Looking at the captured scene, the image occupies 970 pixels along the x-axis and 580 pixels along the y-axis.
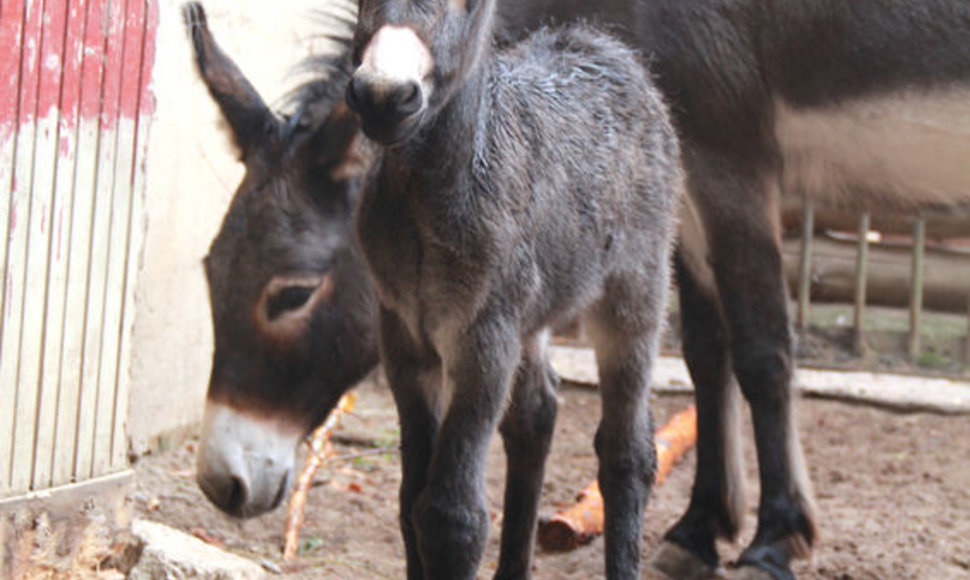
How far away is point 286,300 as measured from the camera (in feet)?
12.2

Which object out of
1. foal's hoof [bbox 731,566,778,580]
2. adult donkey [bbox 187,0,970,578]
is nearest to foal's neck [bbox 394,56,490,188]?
adult donkey [bbox 187,0,970,578]

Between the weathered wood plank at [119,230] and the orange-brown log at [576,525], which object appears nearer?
the weathered wood plank at [119,230]

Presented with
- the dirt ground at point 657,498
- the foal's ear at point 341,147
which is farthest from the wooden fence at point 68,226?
the dirt ground at point 657,498

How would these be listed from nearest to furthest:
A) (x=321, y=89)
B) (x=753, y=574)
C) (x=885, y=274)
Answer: (x=321, y=89), (x=753, y=574), (x=885, y=274)

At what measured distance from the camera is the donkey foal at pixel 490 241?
2.71 metres

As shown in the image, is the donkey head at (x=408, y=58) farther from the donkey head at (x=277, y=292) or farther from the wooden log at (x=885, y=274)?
the wooden log at (x=885, y=274)

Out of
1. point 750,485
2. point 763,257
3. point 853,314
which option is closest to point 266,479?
point 763,257

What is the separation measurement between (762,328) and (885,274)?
4.90 meters

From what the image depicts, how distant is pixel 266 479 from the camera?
11.9ft

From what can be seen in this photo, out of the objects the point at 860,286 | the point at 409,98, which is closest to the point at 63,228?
the point at 409,98

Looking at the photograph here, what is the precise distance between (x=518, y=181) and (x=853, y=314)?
243 inches

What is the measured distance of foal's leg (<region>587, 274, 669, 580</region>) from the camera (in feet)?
11.6

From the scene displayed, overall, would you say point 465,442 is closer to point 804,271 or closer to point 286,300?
point 286,300

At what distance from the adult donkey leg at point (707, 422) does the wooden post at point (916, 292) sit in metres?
3.82
